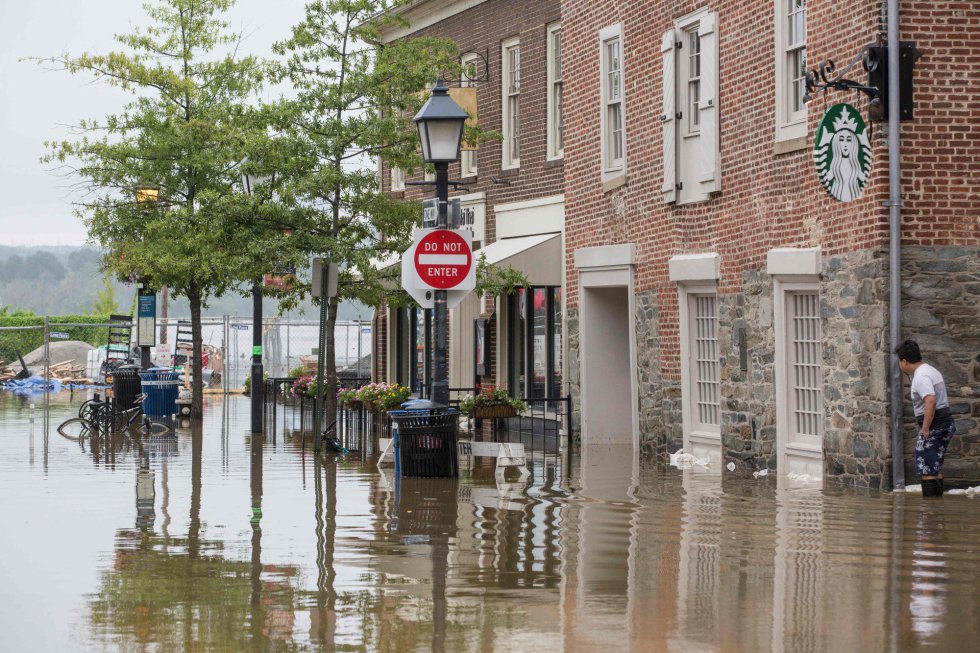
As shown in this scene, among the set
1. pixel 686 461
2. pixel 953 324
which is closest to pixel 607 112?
pixel 686 461

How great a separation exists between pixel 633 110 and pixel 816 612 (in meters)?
13.3

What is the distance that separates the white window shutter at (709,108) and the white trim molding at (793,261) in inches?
69.1

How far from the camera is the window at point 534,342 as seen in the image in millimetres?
26875

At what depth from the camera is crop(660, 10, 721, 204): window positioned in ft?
63.9

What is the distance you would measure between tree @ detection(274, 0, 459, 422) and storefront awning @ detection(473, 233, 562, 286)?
78.7 inches

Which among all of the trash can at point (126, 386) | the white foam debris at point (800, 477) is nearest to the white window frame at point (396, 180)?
the trash can at point (126, 386)

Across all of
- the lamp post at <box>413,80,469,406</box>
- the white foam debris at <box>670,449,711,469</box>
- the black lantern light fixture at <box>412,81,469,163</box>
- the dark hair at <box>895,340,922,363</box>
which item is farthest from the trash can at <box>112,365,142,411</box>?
the dark hair at <box>895,340,922,363</box>

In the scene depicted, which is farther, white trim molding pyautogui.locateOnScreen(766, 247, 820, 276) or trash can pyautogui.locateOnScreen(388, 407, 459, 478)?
trash can pyautogui.locateOnScreen(388, 407, 459, 478)

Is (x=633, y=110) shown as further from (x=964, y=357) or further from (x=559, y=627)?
(x=559, y=627)

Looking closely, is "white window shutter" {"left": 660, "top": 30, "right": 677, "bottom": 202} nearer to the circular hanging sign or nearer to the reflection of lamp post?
the circular hanging sign

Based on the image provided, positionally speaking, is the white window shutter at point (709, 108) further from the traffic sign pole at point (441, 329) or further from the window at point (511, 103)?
the window at point (511, 103)

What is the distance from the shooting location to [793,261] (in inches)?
682

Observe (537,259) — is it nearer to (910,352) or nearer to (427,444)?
(427,444)

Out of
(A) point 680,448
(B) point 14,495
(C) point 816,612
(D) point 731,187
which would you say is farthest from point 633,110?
(C) point 816,612
